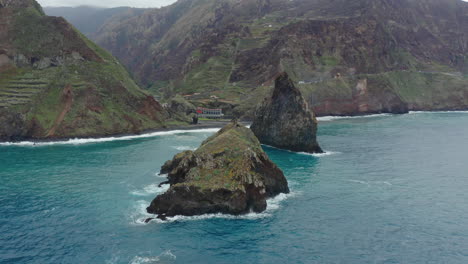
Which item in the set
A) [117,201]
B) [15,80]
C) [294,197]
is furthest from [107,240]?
[15,80]

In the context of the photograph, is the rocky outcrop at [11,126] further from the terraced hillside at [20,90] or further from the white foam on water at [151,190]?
the white foam on water at [151,190]

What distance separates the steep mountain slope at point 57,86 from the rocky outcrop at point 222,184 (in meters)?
92.3

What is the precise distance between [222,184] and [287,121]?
5997 centimetres

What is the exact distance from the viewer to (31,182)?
78875 mm

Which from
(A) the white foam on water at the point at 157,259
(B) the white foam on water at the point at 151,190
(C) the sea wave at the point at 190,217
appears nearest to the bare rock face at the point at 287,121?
(B) the white foam on water at the point at 151,190

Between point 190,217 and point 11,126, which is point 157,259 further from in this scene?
point 11,126

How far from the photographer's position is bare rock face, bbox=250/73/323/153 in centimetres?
11156

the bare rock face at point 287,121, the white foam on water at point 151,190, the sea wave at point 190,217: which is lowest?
the sea wave at point 190,217

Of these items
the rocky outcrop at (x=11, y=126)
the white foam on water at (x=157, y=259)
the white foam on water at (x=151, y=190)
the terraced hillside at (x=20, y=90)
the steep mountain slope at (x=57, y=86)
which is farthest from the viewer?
the terraced hillside at (x=20, y=90)

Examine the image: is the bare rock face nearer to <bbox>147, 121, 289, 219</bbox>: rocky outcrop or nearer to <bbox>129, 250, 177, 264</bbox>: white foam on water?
<bbox>147, 121, 289, 219</bbox>: rocky outcrop

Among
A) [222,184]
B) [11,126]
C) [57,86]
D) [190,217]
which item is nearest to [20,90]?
[57,86]

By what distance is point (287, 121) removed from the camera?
116 m

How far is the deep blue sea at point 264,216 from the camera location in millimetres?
47562

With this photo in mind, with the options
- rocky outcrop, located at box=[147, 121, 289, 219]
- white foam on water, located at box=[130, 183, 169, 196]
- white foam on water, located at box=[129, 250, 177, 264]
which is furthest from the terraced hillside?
white foam on water, located at box=[129, 250, 177, 264]
